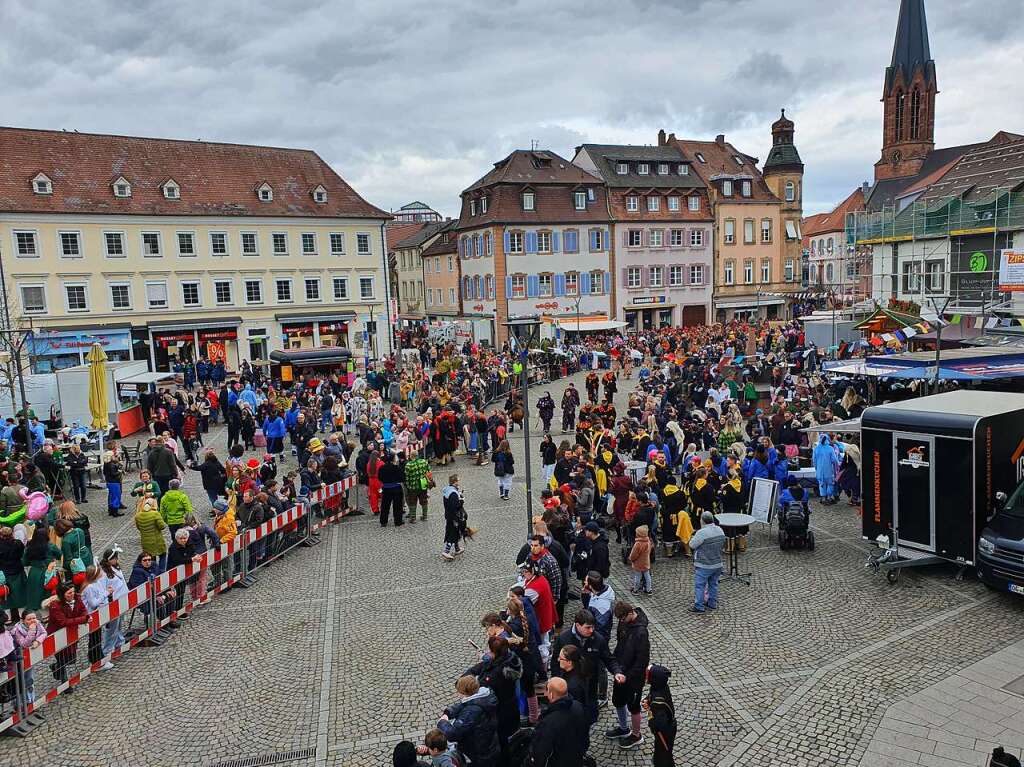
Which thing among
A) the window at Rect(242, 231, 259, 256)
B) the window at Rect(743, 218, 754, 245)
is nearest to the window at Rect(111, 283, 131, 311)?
the window at Rect(242, 231, 259, 256)

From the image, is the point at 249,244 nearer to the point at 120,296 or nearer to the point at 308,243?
the point at 308,243

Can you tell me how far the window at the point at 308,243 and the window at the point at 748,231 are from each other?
1322 inches

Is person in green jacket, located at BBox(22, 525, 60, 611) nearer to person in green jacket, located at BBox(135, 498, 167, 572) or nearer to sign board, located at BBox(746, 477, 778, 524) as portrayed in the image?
person in green jacket, located at BBox(135, 498, 167, 572)

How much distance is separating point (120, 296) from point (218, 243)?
5904mm

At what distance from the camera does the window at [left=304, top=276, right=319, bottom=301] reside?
46094 millimetres

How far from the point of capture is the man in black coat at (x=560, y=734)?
5.89 meters

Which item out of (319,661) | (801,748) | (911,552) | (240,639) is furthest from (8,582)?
(911,552)

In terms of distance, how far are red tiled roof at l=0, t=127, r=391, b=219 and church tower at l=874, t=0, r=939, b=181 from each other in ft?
184

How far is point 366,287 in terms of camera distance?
47.9 metres

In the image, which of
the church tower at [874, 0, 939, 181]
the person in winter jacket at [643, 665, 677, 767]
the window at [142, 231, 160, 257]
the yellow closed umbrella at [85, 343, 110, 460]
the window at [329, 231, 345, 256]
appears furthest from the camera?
the church tower at [874, 0, 939, 181]

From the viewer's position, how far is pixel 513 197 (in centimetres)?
5244

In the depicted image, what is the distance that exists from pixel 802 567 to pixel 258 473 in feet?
33.6

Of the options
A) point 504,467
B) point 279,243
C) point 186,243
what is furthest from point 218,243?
point 504,467

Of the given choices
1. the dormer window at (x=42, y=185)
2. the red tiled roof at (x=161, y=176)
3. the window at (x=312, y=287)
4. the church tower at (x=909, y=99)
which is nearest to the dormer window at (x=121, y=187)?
the red tiled roof at (x=161, y=176)
